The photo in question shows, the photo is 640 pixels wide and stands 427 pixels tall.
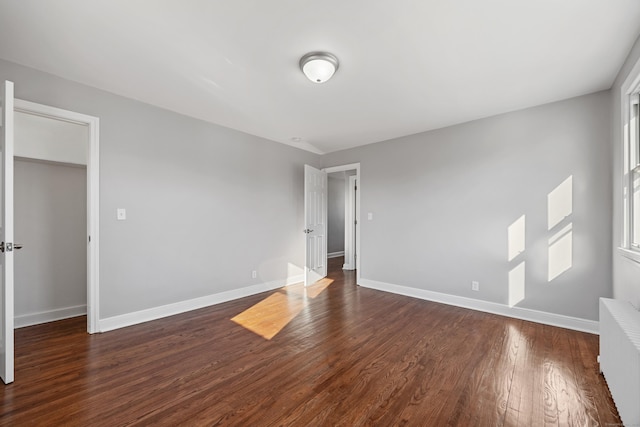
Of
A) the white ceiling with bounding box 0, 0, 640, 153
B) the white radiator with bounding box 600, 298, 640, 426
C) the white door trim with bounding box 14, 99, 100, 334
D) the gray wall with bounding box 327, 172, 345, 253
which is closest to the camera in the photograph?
the white radiator with bounding box 600, 298, 640, 426

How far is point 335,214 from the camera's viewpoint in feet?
25.5

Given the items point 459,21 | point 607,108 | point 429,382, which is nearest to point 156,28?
point 459,21

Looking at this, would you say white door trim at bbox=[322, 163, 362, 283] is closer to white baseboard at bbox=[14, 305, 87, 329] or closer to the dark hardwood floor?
the dark hardwood floor

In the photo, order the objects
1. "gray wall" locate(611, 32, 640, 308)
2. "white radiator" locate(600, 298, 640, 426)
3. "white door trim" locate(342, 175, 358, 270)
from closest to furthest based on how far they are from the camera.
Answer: "white radiator" locate(600, 298, 640, 426)
"gray wall" locate(611, 32, 640, 308)
"white door trim" locate(342, 175, 358, 270)

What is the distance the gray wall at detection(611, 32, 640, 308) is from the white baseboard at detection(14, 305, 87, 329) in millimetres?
5269

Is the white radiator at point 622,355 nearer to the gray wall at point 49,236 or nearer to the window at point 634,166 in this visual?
the window at point 634,166

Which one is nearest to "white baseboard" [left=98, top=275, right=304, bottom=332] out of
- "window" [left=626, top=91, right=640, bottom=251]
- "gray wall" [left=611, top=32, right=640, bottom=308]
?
"gray wall" [left=611, top=32, right=640, bottom=308]

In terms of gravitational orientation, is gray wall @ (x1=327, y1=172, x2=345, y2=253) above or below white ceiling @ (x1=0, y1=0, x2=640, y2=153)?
below

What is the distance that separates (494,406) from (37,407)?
282 cm

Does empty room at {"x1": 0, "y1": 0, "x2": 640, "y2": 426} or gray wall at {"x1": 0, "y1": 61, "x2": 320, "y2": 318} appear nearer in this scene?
empty room at {"x1": 0, "y1": 0, "x2": 640, "y2": 426}

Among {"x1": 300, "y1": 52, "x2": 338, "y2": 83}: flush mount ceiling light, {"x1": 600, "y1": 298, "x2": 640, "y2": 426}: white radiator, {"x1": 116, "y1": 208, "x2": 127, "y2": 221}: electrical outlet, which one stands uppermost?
{"x1": 300, "y1": 52, "x2": 338, "y2": 83}: flush mount ceiling light

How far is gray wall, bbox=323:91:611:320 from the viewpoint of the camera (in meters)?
2.80

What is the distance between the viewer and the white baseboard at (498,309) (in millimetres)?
2832

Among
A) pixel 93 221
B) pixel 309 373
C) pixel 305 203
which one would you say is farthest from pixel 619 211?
pixel 93 221
